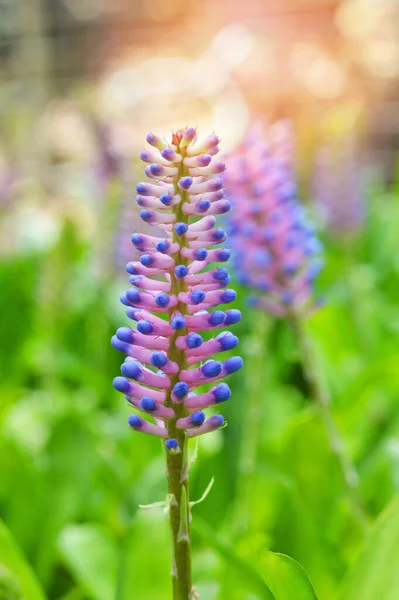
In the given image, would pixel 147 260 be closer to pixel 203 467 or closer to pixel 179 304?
pixel 179 304

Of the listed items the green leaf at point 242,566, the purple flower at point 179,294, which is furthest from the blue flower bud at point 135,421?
the green leaf at point 242,566

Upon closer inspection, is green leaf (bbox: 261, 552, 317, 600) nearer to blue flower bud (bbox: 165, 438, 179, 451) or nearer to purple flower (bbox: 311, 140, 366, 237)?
blue flower bud (bbox: 165, 438, 179, 451)

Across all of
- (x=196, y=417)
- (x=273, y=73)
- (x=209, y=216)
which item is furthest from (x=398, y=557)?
(x=273, y=73)

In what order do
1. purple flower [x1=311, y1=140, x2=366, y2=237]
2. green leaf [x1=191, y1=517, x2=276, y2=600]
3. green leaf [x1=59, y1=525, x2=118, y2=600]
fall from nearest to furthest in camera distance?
green leaf [x1=191, y1=517, x2=276, y2=600], green leaf [x1=59, y1=525, x2=118, y2=600], purple flower [x1=311, y1=140, x2=366, y2=237]

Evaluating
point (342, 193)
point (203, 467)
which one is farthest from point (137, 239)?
point (342, 193)

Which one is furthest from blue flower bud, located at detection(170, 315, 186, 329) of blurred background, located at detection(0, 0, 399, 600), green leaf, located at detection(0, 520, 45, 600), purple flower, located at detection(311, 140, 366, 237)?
purple flower, located at detection(311, 140, 366, 237)

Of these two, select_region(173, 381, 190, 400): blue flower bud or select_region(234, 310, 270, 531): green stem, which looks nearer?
select_region(173, 381, 190, 400): blue flower bud

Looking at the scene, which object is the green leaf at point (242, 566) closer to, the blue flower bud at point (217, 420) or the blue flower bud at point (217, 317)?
the blue flower bud at point (217, 420)
